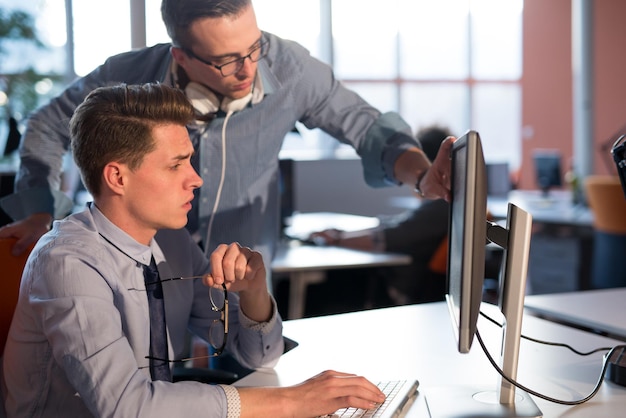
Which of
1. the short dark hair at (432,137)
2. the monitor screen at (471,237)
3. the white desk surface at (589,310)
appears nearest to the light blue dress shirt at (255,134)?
the white desk surface at (589,310)

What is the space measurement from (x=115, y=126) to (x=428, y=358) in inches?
32.7

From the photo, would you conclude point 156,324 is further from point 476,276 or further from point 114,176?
point 476,276

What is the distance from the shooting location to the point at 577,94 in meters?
6.97

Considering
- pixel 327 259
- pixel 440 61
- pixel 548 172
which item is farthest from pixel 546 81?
pixel 327 259

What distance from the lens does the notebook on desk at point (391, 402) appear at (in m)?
1.34

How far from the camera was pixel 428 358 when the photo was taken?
1.76 m

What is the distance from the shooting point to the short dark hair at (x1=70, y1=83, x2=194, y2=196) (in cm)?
146

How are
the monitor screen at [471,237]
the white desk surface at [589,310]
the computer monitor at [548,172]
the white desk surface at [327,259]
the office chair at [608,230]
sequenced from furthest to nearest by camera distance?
1. the computer monitor at [548,172]
2. the office chair at [608,230]
3. the white desk surface at [327,259]
4. the white desk surface at [589,310]
5. the monitor screen at [471,237]

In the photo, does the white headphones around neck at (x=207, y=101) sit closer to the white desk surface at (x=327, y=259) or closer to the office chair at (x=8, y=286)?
the office chair at (x=8, y=286)

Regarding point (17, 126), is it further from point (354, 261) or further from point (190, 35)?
point (354, 261)

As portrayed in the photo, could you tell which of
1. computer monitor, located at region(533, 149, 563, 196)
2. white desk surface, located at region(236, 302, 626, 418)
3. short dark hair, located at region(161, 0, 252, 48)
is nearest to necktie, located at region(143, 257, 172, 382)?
white desk surface, located at region(236, 302, 626, 418)

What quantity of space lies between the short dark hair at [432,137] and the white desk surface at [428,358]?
147 cm

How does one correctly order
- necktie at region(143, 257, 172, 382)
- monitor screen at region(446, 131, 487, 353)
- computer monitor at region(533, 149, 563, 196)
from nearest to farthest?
monitor screen at region(446, 131, 487, 353), necktie at region(143, 257, 172, 382), computer monitor at region(533, 149, 563, 196)

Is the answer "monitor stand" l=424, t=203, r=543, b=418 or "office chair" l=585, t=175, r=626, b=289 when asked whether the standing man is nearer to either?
"monitor stand" l=424, t=203, r=543, b=418
